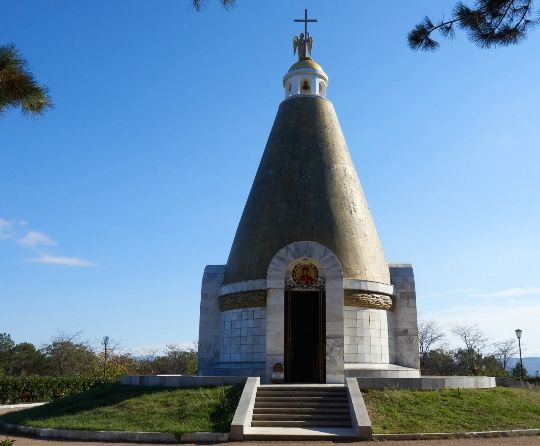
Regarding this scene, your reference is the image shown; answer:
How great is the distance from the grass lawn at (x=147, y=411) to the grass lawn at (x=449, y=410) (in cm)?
297

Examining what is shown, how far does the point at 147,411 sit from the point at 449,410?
614 cm

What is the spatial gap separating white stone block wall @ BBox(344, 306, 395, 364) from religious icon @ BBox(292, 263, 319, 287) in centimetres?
135

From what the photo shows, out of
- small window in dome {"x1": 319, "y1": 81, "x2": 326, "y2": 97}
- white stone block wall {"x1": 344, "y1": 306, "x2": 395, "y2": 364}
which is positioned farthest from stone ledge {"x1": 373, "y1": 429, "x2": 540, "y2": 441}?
small window in dome {"x1": 319, "y1": 81, "x2": 326, "y2": 97}

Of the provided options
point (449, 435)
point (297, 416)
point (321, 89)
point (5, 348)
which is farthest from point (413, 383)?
point (5, 348)

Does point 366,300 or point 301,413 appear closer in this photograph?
point 301,413

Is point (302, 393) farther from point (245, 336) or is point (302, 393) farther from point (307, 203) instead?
point (307, 203)

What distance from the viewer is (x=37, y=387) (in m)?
22.6

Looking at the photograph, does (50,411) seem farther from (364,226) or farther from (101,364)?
(101,364)

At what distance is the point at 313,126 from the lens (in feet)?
60.4

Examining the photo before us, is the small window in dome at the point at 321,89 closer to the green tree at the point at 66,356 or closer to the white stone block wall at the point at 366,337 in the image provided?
the white stone block wall at the point at 366,337

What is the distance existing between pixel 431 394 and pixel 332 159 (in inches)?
326

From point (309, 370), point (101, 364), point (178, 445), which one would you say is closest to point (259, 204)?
point (309, 370)

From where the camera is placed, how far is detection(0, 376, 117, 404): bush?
2222 centimetres

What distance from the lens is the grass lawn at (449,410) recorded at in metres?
10.4
